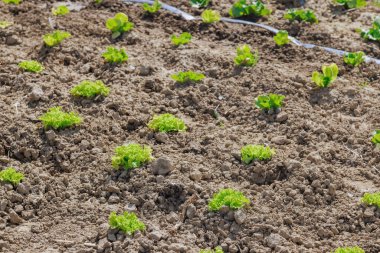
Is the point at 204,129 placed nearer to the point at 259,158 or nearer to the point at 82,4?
the point at 259,158

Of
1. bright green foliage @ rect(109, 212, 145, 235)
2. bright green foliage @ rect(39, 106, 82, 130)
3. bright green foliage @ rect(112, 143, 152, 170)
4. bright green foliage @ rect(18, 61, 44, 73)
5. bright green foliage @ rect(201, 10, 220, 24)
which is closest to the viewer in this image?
bright green foliage @ rect(109, 212, 145, 235)

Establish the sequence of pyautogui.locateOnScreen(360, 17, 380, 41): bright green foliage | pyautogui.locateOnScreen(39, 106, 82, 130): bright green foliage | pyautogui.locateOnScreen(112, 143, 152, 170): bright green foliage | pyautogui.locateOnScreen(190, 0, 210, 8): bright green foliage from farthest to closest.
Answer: pyautogui.locateOnScreen(190, 0, 210, 8): bright green foliage → pyautogui.locateOnScreen(360, 17, 380, 41): bright green foliage → pyautogui.locateOnScreen(39, 106, 82, 130): bright green foliage → pyautogui.locateOnScreen(112, 143, 152, 170): bright green foliage

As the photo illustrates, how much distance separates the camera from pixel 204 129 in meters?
7.34

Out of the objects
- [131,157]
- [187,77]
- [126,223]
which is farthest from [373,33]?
[126,223]

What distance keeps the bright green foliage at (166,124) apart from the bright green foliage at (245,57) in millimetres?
1283

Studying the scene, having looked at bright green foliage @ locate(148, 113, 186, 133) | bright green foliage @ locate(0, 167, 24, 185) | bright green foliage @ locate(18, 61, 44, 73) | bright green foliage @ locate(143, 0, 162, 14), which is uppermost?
bright green foliage @ locate(143, 0, 162, 14)

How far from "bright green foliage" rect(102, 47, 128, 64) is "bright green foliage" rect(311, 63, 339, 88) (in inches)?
85.6

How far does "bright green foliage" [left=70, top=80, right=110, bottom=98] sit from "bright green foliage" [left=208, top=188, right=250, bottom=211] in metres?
2.02

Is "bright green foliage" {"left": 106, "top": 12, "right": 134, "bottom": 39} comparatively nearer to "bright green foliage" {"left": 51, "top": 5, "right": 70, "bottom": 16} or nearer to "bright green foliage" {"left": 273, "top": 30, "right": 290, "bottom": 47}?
"bright green foliage" {"left": 51, "top": 5, "right": 70, "bottom": 16}

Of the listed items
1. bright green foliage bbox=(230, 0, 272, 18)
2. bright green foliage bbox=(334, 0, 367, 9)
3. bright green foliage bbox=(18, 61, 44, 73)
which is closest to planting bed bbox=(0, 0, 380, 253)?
bright green foliage bbox=(18, 61, 44, 73)

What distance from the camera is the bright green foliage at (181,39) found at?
28.3 ft

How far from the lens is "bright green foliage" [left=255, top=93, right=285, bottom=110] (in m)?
7.48

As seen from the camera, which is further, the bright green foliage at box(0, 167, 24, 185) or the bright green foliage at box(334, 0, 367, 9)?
the bright green foliage at box(334, 0, 367, 9)

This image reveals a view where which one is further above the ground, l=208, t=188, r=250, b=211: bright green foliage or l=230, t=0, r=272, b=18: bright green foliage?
l=230, t=0, r=272, b=18: bright green foliage
